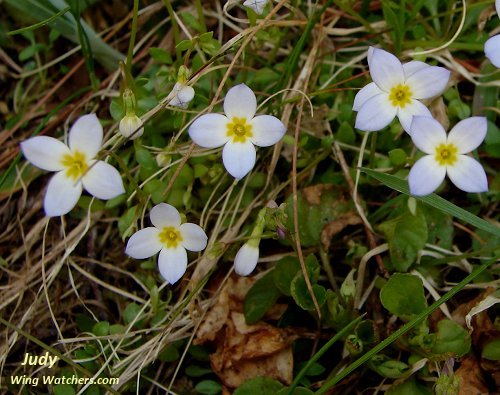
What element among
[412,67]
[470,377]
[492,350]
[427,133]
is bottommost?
[470,377]

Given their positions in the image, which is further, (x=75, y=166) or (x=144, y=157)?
(x=144, y=157)

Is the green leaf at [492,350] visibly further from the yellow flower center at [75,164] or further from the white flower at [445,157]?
the yellow flower center at [75,164]

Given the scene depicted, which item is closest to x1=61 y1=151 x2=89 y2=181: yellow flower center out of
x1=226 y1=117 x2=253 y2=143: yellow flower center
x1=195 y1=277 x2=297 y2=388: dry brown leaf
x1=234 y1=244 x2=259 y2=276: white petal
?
x1=226 y1=117 x2=253 y2=143: yellow flower center

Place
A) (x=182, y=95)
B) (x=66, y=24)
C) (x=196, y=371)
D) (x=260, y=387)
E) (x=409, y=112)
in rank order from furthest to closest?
(x=66, y=24), (x=196, y=371), (x=260, y=387), (x=182, y=95), (x=409, y=112)

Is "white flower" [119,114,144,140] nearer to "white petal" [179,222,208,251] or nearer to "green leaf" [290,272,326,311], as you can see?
"white petal" [179,222,208,251]

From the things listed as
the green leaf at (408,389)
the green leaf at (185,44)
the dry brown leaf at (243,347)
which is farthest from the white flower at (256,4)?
the green leaf at (408,389)

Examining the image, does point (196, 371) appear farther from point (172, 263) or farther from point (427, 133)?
point (427, 133)

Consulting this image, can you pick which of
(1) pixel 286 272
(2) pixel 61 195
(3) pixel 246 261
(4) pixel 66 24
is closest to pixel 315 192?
(1) pixel 286 272
